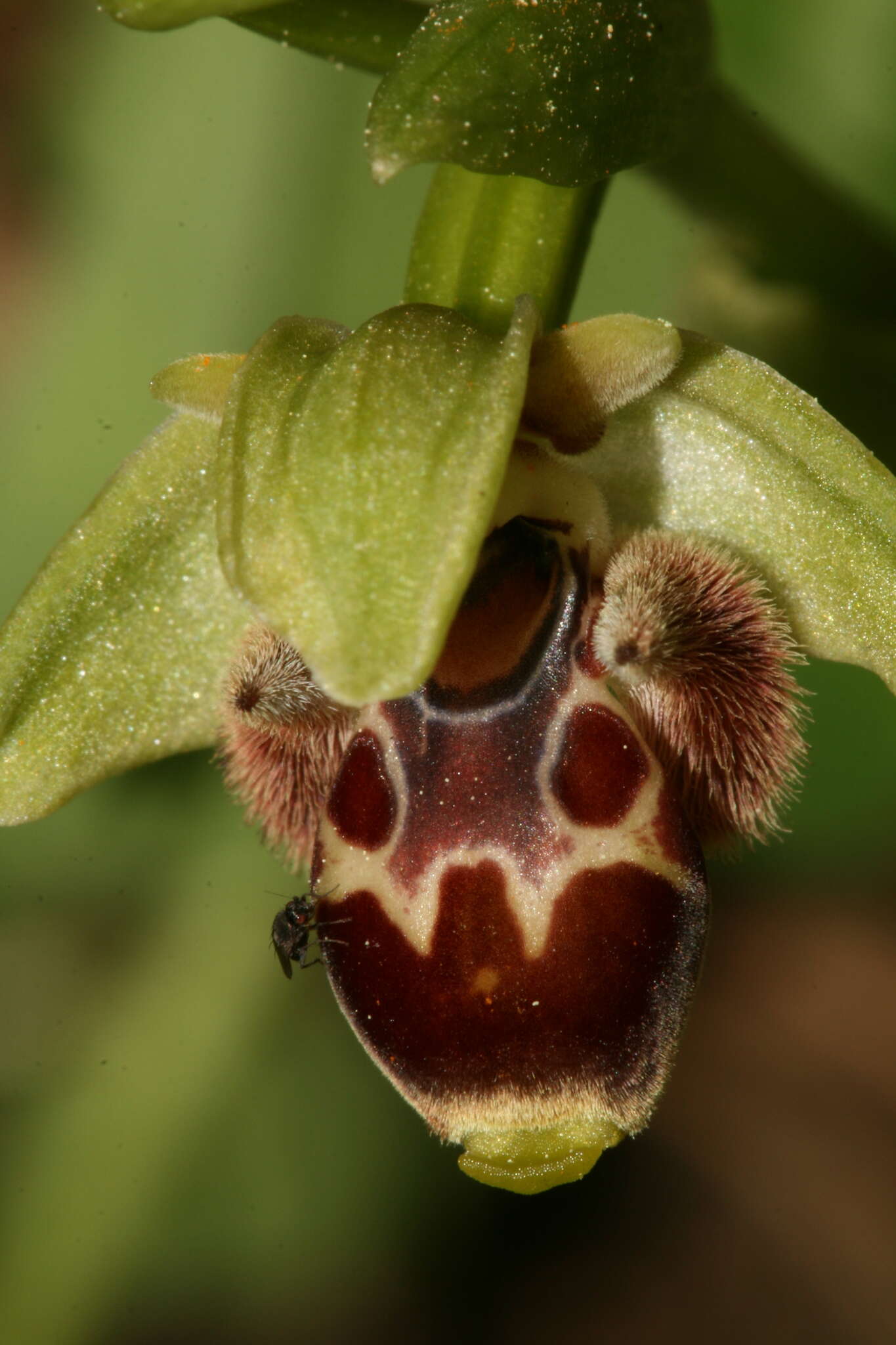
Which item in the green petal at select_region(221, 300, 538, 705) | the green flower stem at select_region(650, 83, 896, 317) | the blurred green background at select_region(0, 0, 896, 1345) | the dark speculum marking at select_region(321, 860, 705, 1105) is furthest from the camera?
the blurred green background at select_region(0, 0, 896, 1345)

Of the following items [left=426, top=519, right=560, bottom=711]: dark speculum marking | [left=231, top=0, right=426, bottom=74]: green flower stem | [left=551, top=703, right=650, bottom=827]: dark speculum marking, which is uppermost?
[left=231, top=0, right=426, bottom=74]: green flower stem

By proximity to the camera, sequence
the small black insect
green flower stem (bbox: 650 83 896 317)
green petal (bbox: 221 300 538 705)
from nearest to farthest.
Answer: green petal (bbox: 221 300 538 705) < the small black insect < green flower stem (bbox: 650 83 896 317)

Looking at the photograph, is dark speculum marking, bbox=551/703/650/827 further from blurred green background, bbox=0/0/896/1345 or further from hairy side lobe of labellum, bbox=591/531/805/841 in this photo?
blurred green background, bbox=0/0/896/1345

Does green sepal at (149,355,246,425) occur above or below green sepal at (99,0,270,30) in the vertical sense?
below

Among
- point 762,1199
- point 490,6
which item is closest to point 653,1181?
point 762,1199

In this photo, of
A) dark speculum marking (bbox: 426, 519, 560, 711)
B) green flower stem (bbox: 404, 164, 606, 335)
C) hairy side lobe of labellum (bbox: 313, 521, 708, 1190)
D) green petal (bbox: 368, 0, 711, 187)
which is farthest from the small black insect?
green petal (bbox: 368, 0, 711, 187)

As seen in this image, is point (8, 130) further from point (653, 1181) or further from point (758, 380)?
point (653, 1181)
